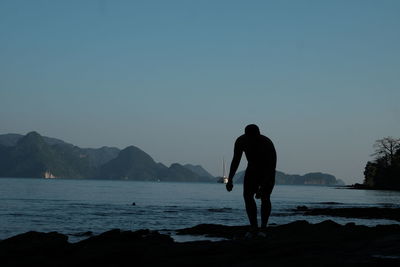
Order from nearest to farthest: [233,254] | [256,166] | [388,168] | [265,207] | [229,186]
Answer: [233,254]
[229,186]
[256,166]
[265,207]
[388,168]

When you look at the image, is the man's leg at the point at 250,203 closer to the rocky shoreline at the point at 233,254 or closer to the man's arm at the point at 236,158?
the man's arm at the point at 236,158

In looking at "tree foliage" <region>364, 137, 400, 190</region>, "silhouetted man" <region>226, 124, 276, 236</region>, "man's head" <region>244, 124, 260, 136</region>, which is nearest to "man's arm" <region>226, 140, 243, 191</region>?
→ "silhouetted man" <region>226, 124, 276, 236</region>

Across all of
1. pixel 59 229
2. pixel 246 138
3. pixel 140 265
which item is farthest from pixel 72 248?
pixel 59 229

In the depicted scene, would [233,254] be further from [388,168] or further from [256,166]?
[388,168]

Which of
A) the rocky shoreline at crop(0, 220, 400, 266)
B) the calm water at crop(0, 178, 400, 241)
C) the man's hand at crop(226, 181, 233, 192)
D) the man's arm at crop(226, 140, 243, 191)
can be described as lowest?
the calm water at crop(0, 178, 400, 241)

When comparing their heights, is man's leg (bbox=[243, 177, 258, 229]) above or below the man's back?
below

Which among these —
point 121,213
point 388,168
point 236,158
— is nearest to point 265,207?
point 236,158

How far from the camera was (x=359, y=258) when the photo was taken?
7258mm

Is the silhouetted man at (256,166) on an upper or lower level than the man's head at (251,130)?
lower

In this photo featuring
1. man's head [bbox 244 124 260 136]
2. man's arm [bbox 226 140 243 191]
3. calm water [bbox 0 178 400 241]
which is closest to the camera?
man's head [bbox 244 124 260 136]

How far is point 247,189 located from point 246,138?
1.02 m

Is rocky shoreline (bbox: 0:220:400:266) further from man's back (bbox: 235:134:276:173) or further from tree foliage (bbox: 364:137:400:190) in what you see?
tree foliage (bbox: 364:137:400:190)

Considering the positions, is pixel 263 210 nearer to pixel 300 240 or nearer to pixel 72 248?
pixel 300 240

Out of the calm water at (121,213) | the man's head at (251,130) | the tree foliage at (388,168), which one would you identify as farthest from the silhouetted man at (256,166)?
the tree foliage at (388,168)
